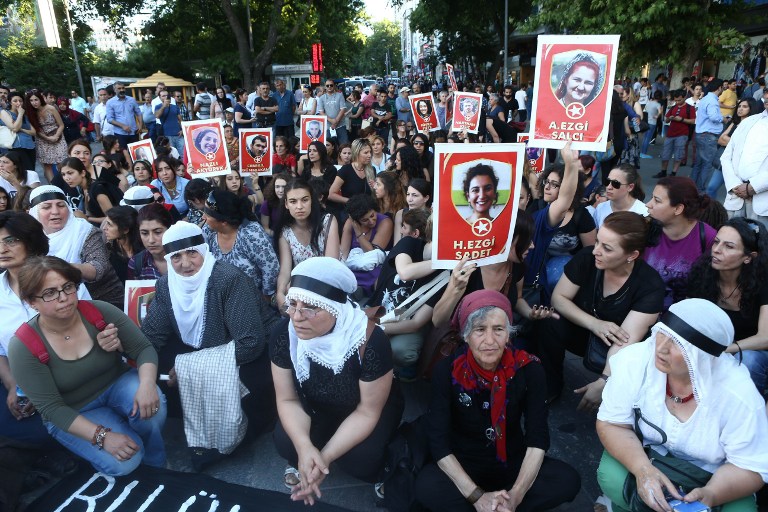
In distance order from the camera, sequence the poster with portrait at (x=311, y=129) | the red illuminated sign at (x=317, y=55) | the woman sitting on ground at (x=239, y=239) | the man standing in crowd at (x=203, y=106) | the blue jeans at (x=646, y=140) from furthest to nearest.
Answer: the red illuminated sign at (x=317, y=55) → the man standing in crowd at (x=203, y=106) → the blue jeans at (x=646, y=140) → the poster with portrait at (x=311, y=129) → the woman sitting on ground at (x=239, y=239)

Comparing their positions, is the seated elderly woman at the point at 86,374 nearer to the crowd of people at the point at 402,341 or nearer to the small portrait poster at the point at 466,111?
the crowd of people at the point at 402,341

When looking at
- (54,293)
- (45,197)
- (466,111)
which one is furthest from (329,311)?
(466,111)

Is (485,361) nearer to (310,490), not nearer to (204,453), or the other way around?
(310,490)

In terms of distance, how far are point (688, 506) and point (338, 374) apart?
163 centimetres

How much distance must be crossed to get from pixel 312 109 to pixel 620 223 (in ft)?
31.8

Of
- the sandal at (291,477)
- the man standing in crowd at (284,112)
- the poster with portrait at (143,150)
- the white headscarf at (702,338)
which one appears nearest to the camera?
the white headscarf at (702,338)

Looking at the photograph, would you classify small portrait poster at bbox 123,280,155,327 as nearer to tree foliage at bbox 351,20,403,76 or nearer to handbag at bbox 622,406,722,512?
handbag at bbox 622,406,722,512

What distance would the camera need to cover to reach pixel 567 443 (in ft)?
10.9

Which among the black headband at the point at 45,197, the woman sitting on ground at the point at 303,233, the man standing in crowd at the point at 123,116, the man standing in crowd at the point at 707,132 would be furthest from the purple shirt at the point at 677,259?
the man standing in crowd at the point at 123,116

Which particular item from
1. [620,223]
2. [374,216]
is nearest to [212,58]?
[374,216]

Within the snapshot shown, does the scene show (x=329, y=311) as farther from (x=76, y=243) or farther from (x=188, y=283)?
(x=76, y=243)

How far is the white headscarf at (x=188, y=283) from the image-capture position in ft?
10.5

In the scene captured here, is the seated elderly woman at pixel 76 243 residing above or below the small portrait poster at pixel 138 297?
above

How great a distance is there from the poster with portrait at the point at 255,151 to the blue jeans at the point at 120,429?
4211 millimetres
